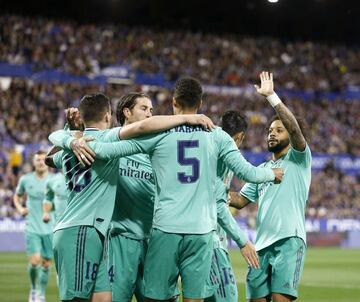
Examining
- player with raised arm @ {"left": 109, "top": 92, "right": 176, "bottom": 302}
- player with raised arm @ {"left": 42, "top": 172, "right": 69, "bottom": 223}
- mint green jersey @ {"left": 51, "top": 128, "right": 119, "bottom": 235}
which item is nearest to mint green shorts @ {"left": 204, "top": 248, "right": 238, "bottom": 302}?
player with raised arm @ {"left": 109, "top": 92, "right": 176, "bottom": 302}

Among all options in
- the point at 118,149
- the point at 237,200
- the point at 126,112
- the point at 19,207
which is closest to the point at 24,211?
the point at 19,207

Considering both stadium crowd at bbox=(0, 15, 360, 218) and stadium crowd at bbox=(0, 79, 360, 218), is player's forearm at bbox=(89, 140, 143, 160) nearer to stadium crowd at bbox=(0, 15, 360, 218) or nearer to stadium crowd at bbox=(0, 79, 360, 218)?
stadium crowd at bbox=(0, 79, 360, 218)

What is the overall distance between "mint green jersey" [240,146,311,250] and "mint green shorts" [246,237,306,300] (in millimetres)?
85

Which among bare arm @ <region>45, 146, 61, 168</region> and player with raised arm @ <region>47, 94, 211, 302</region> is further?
bare arm @ <region>45, 146, 61, 168</region>

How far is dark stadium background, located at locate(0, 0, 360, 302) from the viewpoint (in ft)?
74.3

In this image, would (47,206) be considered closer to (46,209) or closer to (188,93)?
(46,209)

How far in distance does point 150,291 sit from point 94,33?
38.3 meters

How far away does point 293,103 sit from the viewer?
46.0 m

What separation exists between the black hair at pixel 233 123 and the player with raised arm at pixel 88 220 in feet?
4.34

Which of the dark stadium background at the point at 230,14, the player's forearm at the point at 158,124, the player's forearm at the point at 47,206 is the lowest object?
the player's forearm at the point at 47,206

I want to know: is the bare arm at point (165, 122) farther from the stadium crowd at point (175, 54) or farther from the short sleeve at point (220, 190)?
the stadium crowd at point (175, 54)

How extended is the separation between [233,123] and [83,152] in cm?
175

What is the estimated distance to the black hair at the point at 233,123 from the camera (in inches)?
310

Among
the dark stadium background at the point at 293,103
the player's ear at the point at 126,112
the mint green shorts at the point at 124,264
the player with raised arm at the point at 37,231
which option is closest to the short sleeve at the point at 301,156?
the player's ear at the point at 126,112
